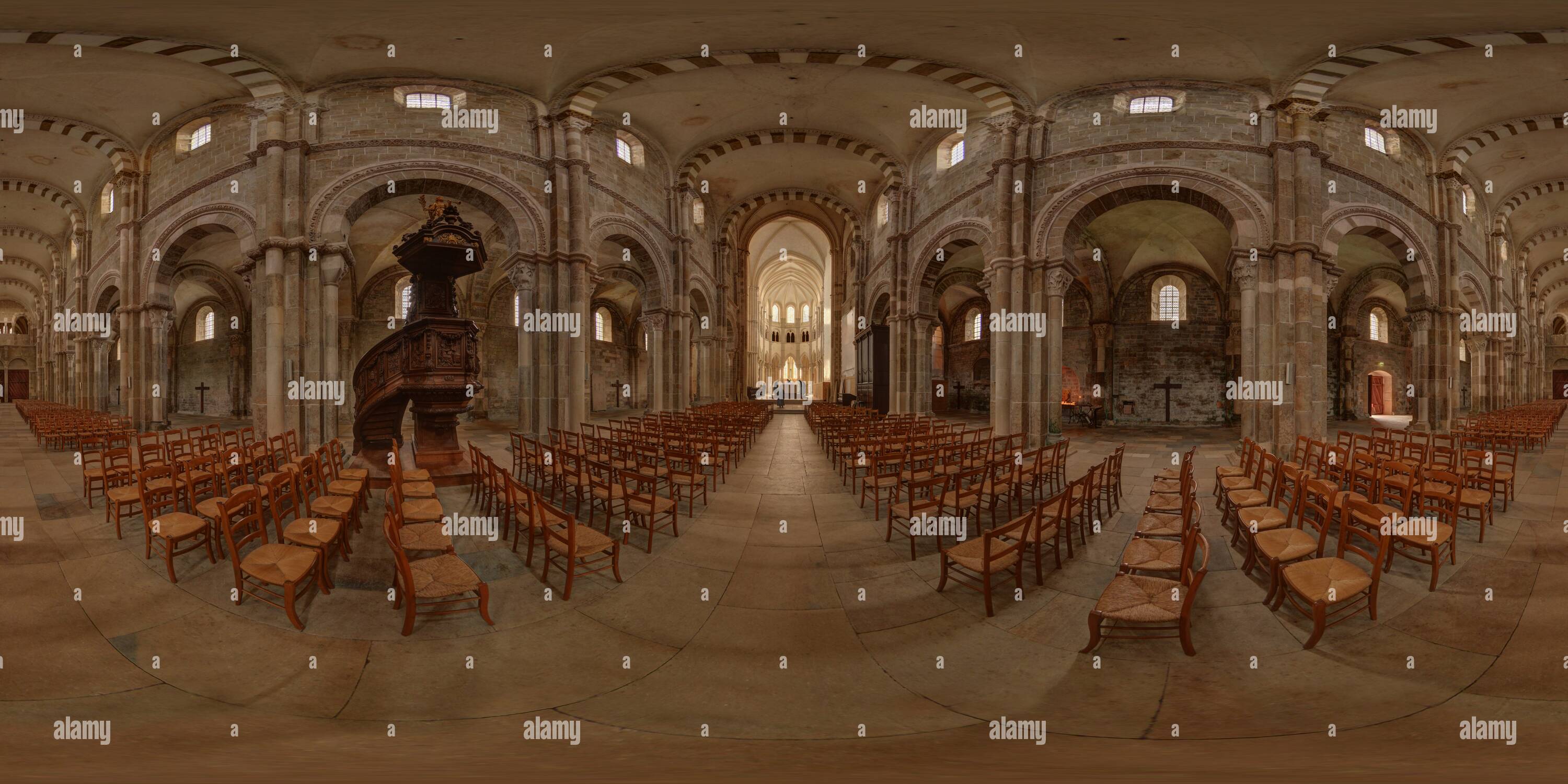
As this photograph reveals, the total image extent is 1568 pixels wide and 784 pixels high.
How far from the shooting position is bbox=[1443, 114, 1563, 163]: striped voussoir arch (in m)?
15.2

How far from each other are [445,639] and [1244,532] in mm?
6463

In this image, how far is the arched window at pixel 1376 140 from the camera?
14500 millimetres

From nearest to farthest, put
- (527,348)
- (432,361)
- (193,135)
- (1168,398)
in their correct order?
(432,361) → (527,348) → (193,135) → (1168,398)

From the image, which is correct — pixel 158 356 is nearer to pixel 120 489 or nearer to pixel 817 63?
pixel 120 489

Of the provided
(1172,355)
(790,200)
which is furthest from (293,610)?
(1172,355)

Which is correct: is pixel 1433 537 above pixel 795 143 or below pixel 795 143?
below

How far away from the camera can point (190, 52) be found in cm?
1122

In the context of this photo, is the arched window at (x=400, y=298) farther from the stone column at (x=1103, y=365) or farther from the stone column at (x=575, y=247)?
the stone column at (x=1103, y=365)

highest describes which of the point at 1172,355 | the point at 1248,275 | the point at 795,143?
the point at 795,143

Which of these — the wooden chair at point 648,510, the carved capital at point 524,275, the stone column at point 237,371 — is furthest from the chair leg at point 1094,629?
the stone column at point 237,371

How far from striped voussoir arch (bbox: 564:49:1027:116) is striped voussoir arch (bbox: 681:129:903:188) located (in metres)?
5.04

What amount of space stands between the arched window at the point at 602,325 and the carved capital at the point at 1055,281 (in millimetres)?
22115

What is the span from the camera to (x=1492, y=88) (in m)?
13.6

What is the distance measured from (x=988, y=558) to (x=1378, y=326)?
33095 millimetres
